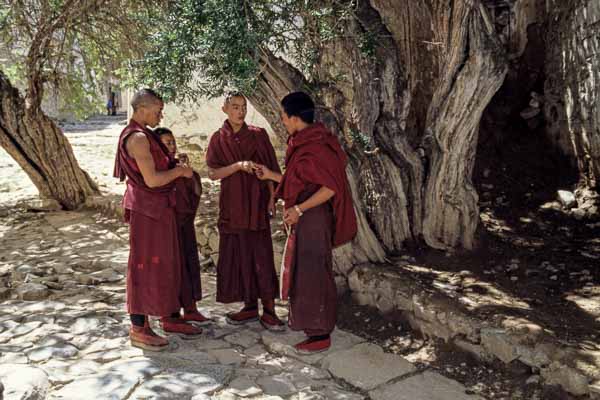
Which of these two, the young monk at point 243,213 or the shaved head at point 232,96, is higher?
the shaved head at point 232,96

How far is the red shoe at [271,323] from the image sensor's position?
4.66 m

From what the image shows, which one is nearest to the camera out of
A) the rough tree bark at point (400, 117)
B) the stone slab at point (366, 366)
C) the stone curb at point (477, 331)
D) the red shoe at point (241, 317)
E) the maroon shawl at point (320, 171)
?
the stone curb at point (477, 331)

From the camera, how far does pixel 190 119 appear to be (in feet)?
32.1

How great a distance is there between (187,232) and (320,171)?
1235 millimetres

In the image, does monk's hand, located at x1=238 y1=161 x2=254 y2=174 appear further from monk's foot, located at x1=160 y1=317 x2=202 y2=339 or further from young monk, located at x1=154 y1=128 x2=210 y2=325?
monk's foot, located at x1=160 y1=317 x2=202 y2=339

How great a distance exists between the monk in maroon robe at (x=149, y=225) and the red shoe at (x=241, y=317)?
24.3 inches

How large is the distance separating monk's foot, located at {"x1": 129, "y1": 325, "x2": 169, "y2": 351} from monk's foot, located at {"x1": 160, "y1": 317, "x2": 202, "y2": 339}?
0.22 m

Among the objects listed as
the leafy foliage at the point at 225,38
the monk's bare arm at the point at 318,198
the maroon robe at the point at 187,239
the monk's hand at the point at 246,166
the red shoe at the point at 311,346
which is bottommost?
the red shoe at the point at 311,346

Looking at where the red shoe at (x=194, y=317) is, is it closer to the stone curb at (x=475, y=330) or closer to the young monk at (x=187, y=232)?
the young monk at (x=187, y=232)

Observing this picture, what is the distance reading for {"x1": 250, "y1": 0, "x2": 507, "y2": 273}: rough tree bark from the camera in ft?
16.6

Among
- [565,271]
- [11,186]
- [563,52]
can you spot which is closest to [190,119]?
[11,186]

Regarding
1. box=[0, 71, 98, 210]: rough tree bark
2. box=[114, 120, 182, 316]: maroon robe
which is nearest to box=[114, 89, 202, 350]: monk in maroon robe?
box=[114, 120, 182, 316]: maroon robe

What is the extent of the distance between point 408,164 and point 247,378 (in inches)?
96.6

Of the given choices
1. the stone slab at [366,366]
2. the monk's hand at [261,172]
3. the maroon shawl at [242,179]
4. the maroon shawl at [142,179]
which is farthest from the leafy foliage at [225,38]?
the stone slab at [366,366]
